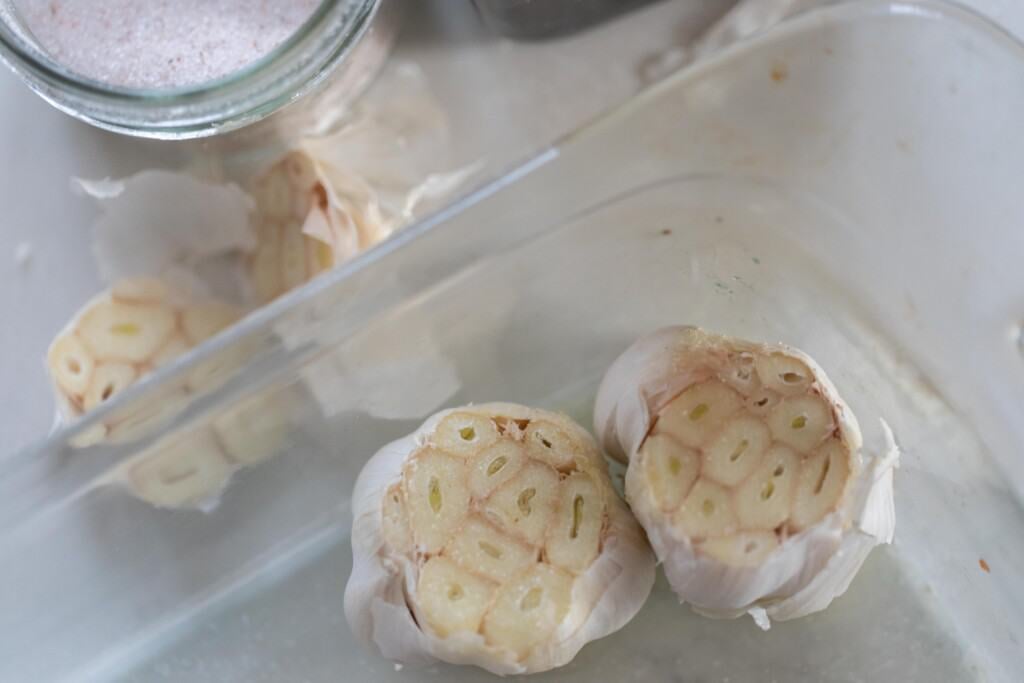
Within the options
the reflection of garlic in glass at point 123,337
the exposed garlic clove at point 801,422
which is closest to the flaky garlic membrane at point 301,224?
the reflection of garlic in glass at point 123,337

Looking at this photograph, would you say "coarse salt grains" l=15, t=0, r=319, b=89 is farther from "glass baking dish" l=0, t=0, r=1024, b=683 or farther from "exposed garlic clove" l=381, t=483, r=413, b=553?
"exposed garlic clove" l=381, t=483, r=413, b=553

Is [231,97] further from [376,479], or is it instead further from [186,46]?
[376,479]

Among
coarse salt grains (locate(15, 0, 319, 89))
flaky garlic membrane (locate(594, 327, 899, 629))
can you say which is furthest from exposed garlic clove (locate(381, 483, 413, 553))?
coarse salt grains (locate(15, 0, 319, 89))

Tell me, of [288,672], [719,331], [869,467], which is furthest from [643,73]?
[288,672]

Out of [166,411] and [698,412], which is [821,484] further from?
[166,411]

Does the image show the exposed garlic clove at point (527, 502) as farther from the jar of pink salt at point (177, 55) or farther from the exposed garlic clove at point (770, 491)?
the jar of pink salt at point (177, 55)

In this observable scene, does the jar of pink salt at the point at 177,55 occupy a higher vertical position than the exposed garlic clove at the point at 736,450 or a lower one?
higher

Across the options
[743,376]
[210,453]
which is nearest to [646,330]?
[743,376]
